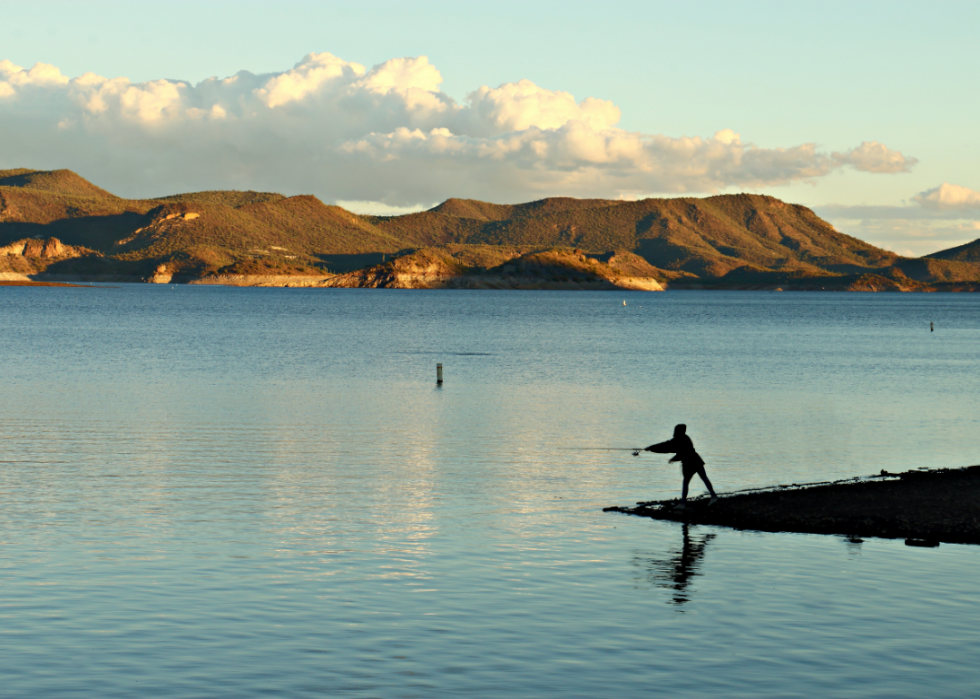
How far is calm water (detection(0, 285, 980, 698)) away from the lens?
12523 millimetres

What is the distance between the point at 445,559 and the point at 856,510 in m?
9.35

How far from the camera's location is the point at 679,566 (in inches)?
698

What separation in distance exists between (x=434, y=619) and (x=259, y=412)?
27.8 metres

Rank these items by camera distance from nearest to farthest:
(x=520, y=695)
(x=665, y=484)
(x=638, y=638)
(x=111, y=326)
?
1. (x=520, y=695)
2. (x=638, y=638)
3. (x=665, y=484)
4. (x=111, y=326)

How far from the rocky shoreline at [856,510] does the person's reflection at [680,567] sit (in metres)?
1.96

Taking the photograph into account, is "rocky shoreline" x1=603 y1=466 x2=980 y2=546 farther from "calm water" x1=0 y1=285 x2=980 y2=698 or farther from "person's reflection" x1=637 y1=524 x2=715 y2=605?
"person's reflection" x1=637 y1=524 x2=715 y2=605

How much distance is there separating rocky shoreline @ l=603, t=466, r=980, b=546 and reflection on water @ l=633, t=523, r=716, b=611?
6.25ft

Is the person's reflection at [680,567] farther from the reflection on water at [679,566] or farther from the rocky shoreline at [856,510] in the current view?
the rocky shoreline at [856,510]

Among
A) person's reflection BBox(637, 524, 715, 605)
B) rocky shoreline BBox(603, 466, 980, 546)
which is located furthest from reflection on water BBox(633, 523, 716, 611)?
rocky shoreline BBox(603, 466, 980, 546)

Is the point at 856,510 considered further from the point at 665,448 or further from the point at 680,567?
the point at 680,567

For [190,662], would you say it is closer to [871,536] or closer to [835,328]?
[871,536]

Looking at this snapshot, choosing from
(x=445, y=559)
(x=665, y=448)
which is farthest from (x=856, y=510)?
(x=445, y=559)

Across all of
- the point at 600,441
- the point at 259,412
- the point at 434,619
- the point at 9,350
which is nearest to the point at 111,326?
the point at 9,350

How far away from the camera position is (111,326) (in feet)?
392
